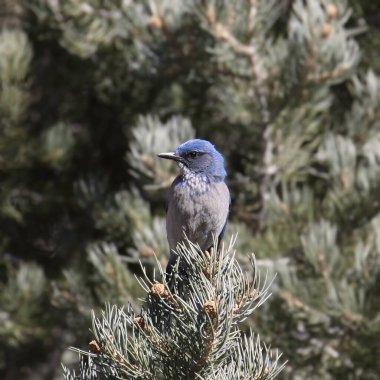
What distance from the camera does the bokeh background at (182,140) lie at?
4234 millimetres

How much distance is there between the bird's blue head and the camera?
389 centimetres

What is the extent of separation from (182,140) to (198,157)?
60 centimetres

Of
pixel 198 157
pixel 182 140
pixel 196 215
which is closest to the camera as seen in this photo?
pixel 196 215

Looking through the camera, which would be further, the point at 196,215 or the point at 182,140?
the point at 182,140

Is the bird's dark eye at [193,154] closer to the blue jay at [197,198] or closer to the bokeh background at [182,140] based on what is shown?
the blue jay at [197,198]

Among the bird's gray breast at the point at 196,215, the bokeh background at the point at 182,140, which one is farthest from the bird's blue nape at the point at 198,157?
the bokeh background at the point at 182,140

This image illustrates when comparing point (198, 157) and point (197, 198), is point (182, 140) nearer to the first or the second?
point (198, 157)

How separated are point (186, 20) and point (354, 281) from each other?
5.91ft

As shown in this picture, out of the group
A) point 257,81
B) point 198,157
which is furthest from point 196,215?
point 257,81

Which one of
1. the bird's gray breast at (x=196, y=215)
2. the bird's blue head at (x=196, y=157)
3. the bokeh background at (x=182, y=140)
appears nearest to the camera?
the bird's gray breast at (x=196, y=215)

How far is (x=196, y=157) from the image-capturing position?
391cm

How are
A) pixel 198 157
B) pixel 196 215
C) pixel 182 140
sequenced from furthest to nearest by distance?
1. pixel 182 140
2. pixel 198 157
3. pixel 196 215

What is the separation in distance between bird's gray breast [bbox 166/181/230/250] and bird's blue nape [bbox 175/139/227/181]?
5.7 inches

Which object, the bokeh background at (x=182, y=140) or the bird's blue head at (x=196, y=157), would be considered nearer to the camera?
the bird's blue head at (x=196, y=157)
